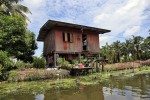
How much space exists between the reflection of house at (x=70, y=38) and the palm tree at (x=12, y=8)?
2994 mm

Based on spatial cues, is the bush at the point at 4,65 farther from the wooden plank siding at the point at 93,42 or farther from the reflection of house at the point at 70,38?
the wooden plank siding at the point at 93,42

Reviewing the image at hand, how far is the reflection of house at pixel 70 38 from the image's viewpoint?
2184cm

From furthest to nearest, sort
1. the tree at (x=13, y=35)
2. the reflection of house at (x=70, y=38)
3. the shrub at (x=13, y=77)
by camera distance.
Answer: the reflection of house at (x=70, y=38)
the tree at (x=13, y=35)
the shrub at (x=13, y=77)

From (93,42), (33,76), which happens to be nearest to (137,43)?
(93,42)

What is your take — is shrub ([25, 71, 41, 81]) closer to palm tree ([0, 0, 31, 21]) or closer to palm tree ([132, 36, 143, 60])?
palm tree ([0, 0, 31, 21])

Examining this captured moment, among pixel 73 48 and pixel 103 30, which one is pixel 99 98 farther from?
pixel 103 30

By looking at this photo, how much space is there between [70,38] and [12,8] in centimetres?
742

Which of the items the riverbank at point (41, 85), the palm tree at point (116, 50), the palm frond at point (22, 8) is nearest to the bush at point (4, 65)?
the riverbank at point (41, 85)

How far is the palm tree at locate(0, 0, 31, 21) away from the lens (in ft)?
67.0

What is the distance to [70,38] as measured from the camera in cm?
2309

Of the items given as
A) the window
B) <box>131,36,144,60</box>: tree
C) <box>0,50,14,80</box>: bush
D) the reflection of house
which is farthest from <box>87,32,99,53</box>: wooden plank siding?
<box>131,36,144,60</box>: tree

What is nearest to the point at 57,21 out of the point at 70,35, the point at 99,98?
the point at 70,35

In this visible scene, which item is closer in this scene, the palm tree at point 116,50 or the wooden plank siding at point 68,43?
the wooden plank siding at point 68,43

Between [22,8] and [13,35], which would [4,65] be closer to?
[13,35]
